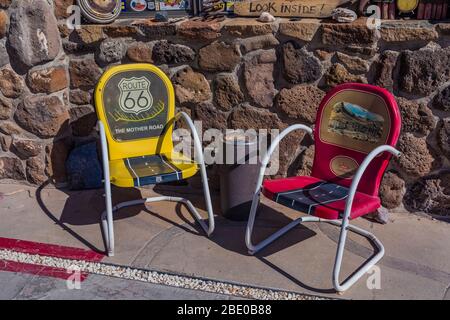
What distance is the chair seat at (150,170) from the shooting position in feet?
8.94

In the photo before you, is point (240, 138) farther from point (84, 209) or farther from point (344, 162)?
point (84, 209)

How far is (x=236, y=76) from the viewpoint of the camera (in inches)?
129

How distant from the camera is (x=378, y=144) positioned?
8.63 ft

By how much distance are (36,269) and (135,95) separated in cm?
123

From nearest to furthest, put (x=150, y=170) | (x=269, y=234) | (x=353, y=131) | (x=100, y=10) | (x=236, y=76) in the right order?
(x=353, y=131), (x=150, y=170), (x=269, y=234), (x=236, y=76), (x=100, y=10)

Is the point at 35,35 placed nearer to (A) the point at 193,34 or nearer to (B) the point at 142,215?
(A) the point at 193,34

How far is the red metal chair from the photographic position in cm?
247

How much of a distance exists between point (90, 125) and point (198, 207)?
106 centimetres

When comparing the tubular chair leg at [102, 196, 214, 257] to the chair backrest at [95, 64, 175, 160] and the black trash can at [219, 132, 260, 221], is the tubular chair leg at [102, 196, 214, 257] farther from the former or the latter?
the chair backrest at [95, 64, 175, 160]

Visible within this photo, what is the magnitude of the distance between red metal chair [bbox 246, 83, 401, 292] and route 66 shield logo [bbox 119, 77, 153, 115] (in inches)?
39.1

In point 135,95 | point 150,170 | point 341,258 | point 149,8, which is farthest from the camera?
point 149,8

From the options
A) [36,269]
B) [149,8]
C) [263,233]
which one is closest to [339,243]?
[263,233]

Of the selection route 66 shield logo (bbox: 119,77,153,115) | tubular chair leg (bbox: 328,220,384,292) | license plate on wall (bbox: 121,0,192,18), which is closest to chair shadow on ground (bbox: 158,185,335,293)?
tubular chair leg (bbox: 328,220,384,292)

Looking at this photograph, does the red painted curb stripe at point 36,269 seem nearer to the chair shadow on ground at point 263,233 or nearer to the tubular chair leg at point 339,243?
the chair shadow on ground at point 263,233
